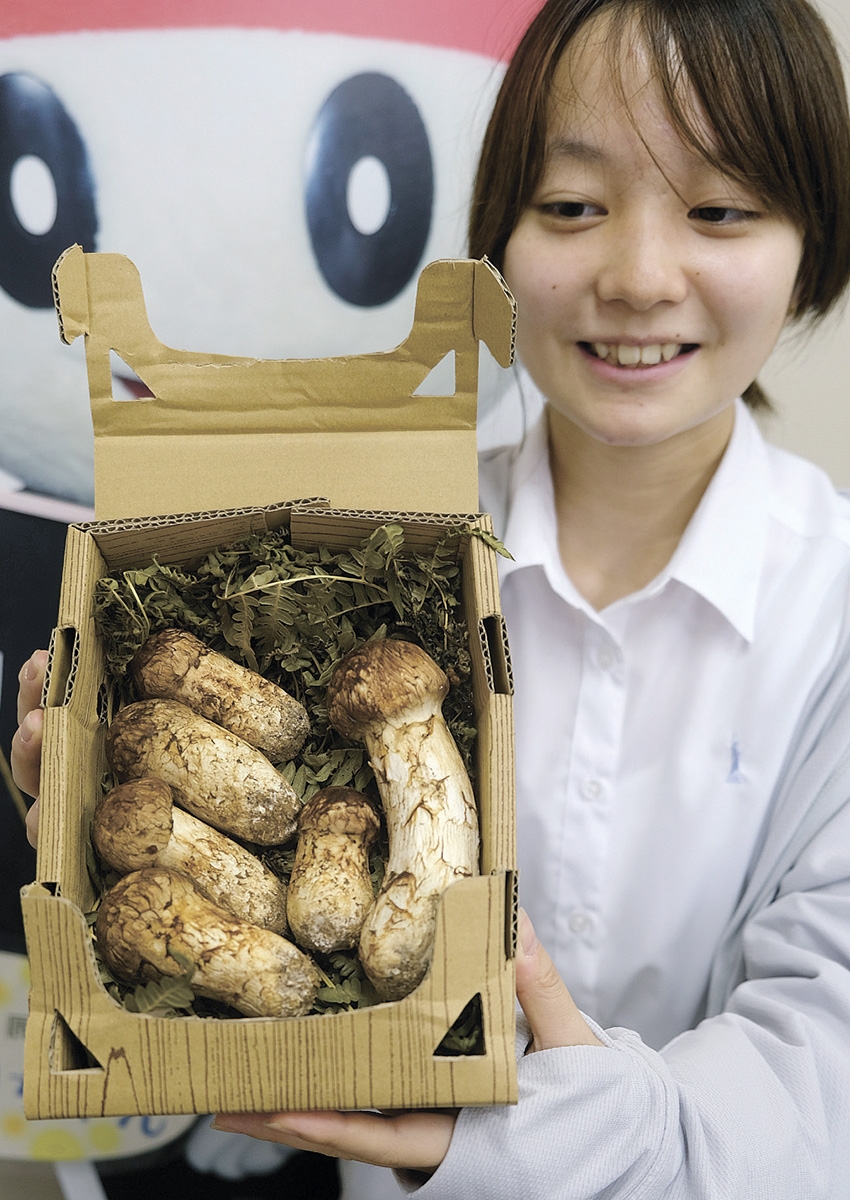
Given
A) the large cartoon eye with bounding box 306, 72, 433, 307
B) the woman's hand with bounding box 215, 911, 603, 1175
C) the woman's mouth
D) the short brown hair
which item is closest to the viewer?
the woman's hand with bounding box 215, 911, 603, 1175

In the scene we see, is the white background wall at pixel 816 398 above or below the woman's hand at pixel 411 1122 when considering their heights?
above

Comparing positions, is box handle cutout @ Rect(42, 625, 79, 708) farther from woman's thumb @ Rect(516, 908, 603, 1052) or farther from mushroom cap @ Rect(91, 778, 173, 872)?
woman's thumb @ Rect(516, 908, 603, 1052)

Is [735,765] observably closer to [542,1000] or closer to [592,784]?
[592,784]

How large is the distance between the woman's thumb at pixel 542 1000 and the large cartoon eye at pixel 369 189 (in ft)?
4.42

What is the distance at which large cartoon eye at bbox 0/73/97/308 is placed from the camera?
1573mm

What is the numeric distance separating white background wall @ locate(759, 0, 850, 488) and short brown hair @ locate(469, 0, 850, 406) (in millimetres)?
896

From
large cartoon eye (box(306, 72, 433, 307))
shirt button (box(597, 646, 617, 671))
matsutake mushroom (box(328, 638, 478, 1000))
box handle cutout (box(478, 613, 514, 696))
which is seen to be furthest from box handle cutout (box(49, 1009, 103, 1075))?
large cartoon eye (box(306, 72, 433, 307))

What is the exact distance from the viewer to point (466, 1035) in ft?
2.61

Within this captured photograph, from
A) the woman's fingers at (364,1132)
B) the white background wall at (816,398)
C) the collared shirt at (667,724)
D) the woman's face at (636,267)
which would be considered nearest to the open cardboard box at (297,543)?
the woman's fingers at (364,1132)

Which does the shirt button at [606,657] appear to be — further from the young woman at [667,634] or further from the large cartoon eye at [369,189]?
the large cartoon eye at [369,189]

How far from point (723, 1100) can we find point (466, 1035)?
428mm

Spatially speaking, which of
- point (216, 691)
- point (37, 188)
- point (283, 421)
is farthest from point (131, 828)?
point (37, 188)

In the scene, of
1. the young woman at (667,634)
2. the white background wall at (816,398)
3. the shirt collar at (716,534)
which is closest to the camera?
the young woman at (667,634)

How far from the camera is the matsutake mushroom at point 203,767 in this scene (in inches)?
39.2
